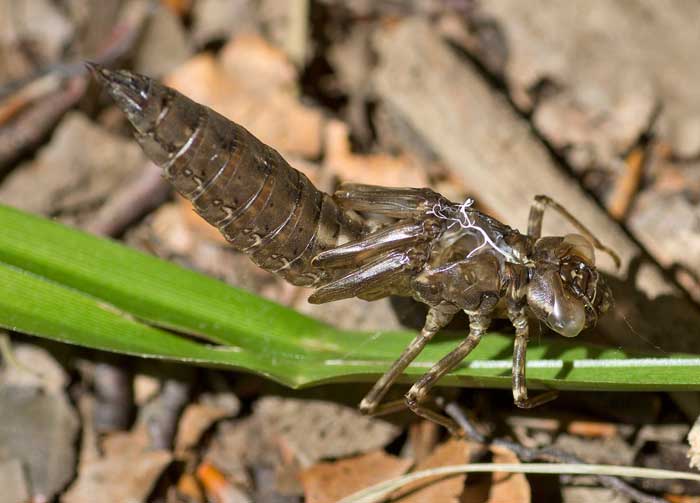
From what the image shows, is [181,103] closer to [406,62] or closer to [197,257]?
[197,257]

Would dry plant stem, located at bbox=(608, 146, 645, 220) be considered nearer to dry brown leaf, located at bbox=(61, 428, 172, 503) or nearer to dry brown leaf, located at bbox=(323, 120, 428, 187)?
dry brown leaf, located at bbox=(323, 120, 428, 187)

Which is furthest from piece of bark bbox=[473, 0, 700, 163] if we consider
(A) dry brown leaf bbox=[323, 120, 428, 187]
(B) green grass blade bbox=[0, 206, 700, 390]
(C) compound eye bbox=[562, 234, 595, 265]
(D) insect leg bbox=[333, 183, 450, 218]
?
(B) green grass blade bbox=[0, 206, 700, 390]

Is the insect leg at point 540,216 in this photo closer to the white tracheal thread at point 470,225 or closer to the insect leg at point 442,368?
the white tracheal thread at point 470,225

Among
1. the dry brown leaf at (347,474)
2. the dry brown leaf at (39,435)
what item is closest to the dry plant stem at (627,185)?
the dry brown leaf at (347,474)

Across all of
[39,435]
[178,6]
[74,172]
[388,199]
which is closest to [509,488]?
[388,199]

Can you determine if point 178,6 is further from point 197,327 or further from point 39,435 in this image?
point 39,435

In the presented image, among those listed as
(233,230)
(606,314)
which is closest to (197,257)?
(233,230)
